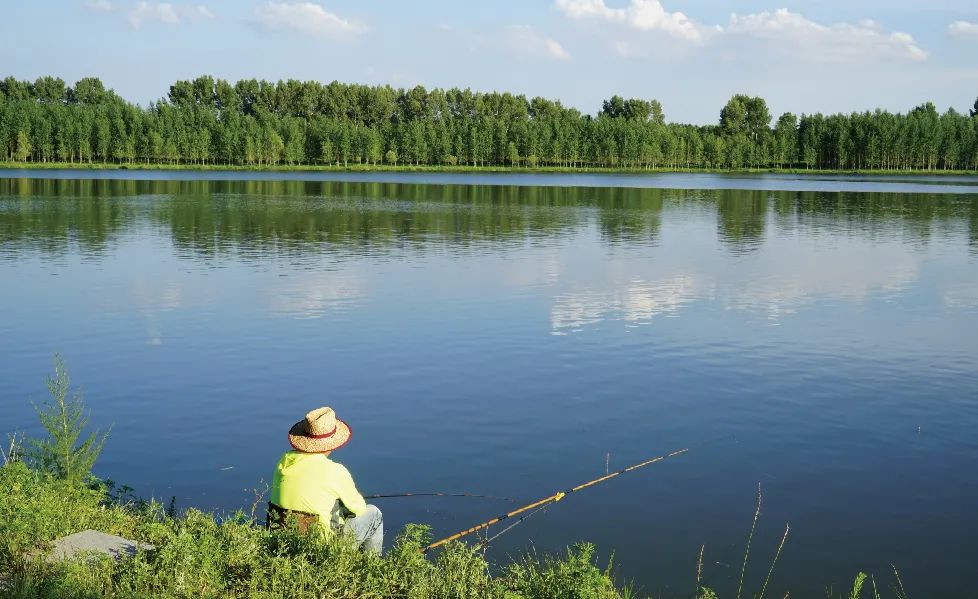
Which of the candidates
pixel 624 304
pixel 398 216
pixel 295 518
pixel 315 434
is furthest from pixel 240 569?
pixel 398 216

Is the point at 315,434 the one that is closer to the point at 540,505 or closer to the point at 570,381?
the point at 540,505

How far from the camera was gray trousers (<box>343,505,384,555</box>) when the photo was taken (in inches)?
300

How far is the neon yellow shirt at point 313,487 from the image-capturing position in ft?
24.3

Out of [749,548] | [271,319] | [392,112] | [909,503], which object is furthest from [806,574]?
[392,112]

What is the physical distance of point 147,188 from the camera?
80000mm

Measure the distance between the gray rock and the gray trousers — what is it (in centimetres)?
154

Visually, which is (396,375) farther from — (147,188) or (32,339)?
(147,188)

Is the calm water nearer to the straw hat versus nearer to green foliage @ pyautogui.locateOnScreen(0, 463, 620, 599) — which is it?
green foliage @ pyautogui.locateOnScreen(0, 463, 620, 599)

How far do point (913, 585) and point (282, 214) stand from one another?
46.4 m

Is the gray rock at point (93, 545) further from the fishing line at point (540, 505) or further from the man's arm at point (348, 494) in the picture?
the fishing line at point (540, 505)

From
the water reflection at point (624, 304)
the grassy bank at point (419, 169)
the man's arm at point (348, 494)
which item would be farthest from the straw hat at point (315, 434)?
the grassy bank at point (419, 169)

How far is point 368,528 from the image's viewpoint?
777 centimetres

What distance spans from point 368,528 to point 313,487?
0.66 metres

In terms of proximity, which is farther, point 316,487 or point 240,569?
point 316,487
